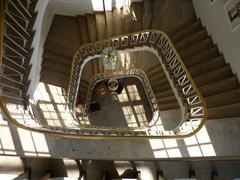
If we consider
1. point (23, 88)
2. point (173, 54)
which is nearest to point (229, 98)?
point (173, 54)

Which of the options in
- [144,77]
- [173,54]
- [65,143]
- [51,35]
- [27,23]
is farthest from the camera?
[144,77]

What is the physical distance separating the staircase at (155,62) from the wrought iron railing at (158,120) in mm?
387

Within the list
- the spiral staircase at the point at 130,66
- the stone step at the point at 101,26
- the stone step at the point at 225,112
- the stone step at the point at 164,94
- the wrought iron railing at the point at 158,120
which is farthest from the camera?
the stone step at the point at 101,26

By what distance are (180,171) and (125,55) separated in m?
5.60

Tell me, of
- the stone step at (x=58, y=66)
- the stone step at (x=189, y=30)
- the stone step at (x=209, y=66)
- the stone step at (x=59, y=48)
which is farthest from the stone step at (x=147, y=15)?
the stone step at (x=58, y=66)

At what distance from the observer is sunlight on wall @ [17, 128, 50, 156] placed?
13.9 feet

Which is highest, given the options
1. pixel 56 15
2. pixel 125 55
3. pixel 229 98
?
pixel 56 15

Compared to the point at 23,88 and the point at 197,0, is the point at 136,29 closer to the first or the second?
the point at 197,0

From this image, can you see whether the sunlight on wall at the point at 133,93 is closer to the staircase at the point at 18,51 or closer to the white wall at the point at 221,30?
the white wall at the point at 221,30

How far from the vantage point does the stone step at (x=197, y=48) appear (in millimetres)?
7180

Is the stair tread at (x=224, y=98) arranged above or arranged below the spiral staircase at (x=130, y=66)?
below

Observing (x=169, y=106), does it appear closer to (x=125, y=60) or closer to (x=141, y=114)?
(x=141, y=114)

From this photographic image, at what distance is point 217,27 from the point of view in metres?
6.79

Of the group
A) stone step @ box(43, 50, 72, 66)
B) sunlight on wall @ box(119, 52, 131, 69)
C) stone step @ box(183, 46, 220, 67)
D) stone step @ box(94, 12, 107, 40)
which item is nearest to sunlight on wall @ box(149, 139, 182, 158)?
stone step @ box(183, 46, 220, 67)
